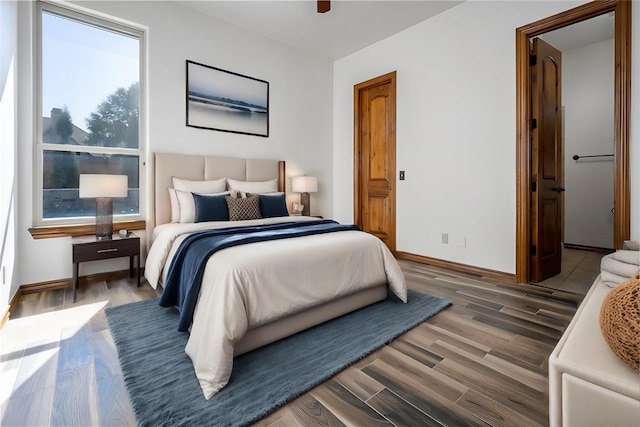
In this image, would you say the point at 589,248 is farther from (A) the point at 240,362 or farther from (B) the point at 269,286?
(A) the point at 240,362

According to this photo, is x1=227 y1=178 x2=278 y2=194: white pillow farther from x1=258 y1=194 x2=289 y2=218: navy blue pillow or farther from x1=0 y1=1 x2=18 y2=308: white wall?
x1=0 y1=1 x2=18 y2=308: white wall

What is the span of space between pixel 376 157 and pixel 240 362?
3562 millimetres

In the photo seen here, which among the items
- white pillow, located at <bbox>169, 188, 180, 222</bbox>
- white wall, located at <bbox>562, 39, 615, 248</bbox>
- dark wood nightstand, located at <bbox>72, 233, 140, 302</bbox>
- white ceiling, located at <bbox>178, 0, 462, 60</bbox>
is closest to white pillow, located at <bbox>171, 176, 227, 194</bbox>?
white pillow, located at <bbox>169, 188, 180, 222</bbox>

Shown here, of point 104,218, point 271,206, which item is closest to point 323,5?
point 271,206

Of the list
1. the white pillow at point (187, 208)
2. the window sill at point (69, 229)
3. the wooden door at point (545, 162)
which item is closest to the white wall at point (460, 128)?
the wooden door at point (545, 162)

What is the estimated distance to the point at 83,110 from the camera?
3.12m

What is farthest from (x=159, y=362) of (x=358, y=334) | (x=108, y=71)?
(x=108, y=71)

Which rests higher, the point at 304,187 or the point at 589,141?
the point at 589,141

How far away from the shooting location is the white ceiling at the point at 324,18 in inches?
139

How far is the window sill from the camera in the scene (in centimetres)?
282

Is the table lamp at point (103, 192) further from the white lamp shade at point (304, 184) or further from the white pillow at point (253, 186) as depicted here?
the white lamp shade at point (304, 184)

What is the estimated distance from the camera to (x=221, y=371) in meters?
1.49

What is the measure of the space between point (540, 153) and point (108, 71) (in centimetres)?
446

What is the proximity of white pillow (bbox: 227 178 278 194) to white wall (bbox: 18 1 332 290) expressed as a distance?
46cm
